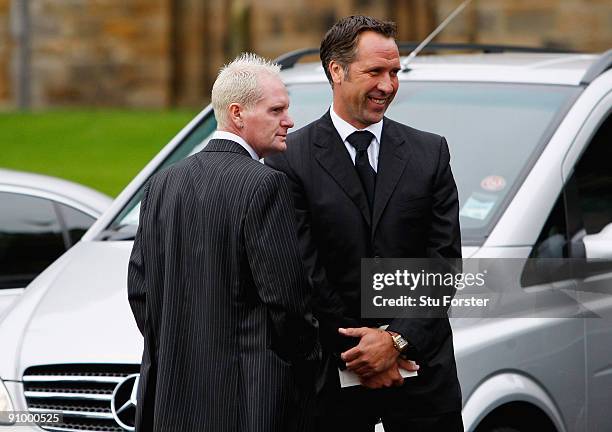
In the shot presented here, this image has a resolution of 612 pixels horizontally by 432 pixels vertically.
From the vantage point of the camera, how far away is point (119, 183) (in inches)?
635

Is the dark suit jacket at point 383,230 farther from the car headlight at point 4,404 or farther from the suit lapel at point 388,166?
the car headlight at point 4,404

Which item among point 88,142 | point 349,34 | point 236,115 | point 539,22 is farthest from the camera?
point 539,22

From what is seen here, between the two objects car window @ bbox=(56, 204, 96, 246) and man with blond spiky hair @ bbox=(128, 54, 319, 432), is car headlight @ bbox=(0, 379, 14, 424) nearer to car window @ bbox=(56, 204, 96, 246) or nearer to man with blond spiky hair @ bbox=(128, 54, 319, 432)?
man with blond spiky hair @ bbox=(128, 54, 319, 432)

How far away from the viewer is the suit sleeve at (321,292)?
14.9ft

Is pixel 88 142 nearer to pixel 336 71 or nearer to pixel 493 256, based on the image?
pixel 493 256

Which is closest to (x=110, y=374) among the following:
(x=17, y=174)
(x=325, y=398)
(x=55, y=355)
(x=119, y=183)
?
(x=55, y=355)

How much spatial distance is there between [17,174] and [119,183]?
8.23 metres

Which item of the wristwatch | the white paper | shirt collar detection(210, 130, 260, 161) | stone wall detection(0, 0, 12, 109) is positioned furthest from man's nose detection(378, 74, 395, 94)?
stone wall detection(0, 0, 12, 109)

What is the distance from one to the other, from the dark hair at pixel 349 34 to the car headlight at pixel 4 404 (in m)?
1.77

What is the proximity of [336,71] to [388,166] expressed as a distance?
0.35 meters

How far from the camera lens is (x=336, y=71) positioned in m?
4.66

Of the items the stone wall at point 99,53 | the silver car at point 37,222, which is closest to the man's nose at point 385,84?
the silver car at point 37,222

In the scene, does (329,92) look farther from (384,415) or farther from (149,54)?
(149,54)

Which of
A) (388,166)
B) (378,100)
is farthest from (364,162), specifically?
(378,100)
